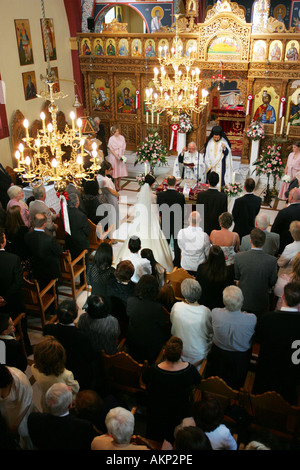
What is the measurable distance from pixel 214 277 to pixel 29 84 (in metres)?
9.41

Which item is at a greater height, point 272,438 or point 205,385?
point 205,385

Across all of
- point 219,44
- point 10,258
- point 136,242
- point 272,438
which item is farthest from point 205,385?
point 219,44

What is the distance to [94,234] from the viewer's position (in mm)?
8008

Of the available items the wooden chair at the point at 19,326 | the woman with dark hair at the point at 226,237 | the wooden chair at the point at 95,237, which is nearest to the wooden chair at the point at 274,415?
the woman with dark hair at the point at 226,237

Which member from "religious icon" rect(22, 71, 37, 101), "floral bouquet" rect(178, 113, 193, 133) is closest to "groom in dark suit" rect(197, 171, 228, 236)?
"floral bouquet" rect(178, 113, 193, 133)

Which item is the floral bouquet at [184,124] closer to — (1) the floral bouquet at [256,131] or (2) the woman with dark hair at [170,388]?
(1) the floral bouquet at [256,131]

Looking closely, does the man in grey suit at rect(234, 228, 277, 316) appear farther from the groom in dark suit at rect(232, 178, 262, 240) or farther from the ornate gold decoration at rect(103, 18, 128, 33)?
the ornate gold decoration at rect(103, 18, 128, 33)

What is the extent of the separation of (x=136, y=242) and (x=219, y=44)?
8.83 metres

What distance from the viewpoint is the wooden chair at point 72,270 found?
6.79 m

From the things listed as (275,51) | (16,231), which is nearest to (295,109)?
(275,51)

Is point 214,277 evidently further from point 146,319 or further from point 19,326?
point 19,326

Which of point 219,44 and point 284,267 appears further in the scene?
point 219,44

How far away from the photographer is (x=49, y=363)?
3795mm
